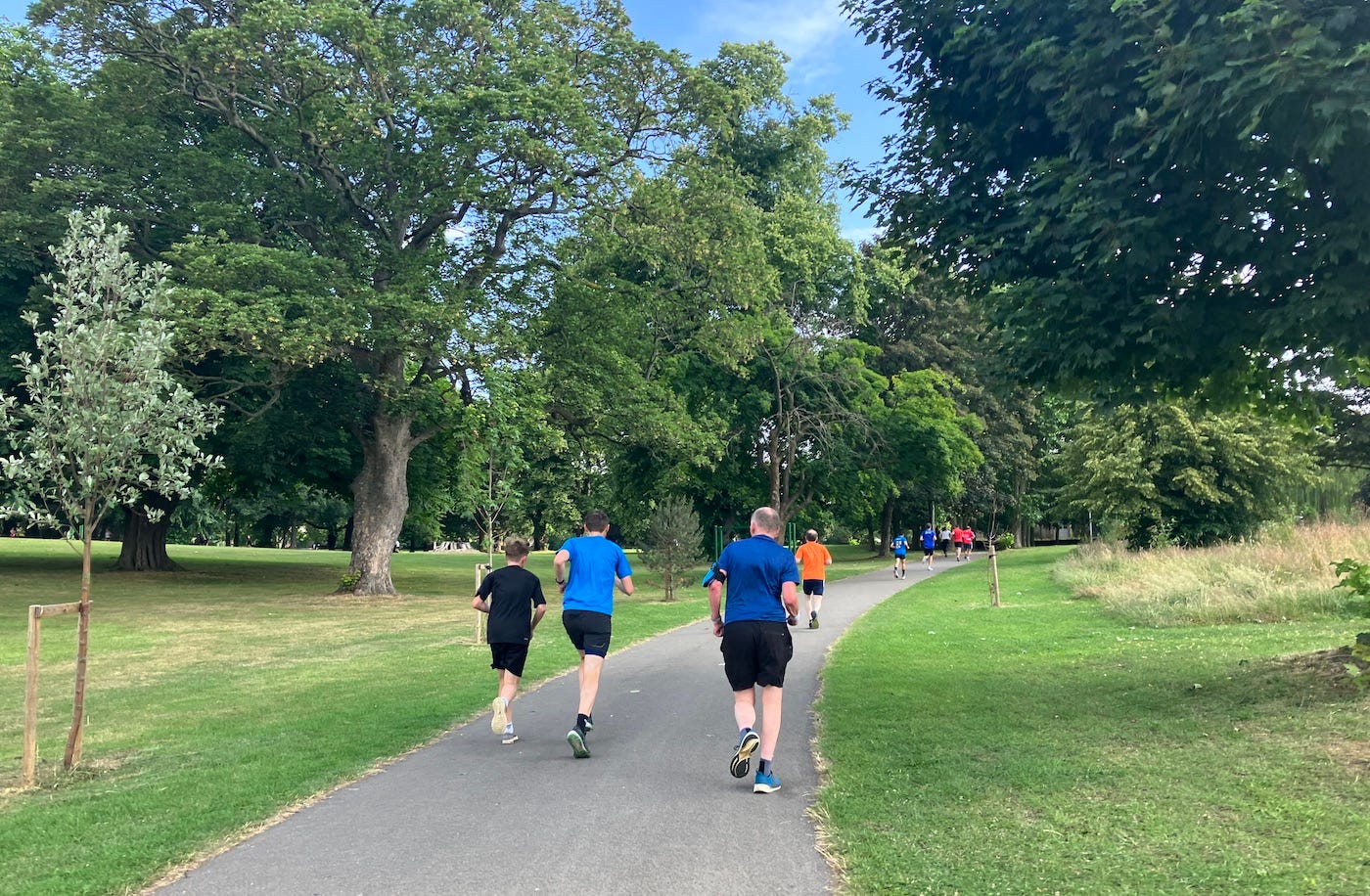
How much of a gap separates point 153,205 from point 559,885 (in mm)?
22316

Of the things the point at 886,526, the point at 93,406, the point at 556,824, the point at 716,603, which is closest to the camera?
the point at 556,824

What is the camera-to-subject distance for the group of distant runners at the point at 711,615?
19.3 ft

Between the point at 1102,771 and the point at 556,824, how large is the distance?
3.38 m

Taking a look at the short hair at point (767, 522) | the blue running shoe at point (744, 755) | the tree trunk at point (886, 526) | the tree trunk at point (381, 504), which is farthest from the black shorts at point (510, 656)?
the tree trunk at point (886, 526)

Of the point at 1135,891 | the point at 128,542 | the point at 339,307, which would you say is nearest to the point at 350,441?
the point at 128,542

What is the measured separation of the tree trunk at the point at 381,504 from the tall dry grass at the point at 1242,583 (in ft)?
55.4

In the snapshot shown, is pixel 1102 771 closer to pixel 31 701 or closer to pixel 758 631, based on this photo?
pixel 758 631

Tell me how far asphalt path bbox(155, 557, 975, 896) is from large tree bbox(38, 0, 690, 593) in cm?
1369

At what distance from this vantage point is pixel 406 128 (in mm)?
20875

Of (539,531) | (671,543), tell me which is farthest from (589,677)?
(539,531)

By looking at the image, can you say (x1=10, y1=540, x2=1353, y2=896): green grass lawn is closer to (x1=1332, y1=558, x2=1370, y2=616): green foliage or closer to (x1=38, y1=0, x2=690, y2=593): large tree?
(x1=1332, y1=558, x2=1370, y2=616): green foliage

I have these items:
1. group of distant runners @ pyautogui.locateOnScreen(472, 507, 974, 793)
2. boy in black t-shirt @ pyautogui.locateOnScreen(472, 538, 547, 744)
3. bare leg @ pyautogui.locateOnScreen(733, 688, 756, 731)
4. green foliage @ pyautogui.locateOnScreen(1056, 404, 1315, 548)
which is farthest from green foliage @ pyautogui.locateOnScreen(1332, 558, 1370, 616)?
green foliage @ pyautogui.locateOnScreen(1056, 404, 1315, 548)

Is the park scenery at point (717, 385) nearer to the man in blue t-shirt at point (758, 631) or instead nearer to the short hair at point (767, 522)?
the man in blue t-shirt at point (758, 631)

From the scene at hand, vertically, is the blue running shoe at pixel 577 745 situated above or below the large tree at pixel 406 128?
below
